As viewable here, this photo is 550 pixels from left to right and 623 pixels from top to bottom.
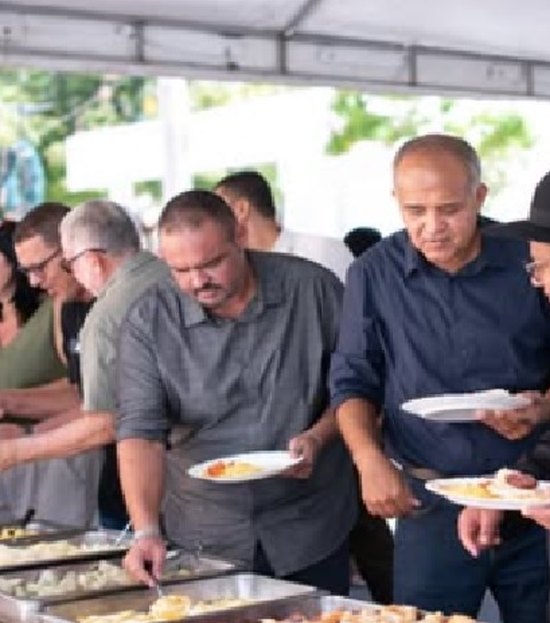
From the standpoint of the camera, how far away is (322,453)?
3.05 metres

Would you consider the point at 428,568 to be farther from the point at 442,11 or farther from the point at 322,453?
the point at 442,11

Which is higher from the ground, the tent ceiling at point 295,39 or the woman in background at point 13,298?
the tent ceiling at point 295,39

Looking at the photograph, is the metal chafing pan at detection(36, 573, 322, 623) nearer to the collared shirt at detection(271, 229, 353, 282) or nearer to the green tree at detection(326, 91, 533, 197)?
the collared shirt at detection(271, 229, 353, 282)

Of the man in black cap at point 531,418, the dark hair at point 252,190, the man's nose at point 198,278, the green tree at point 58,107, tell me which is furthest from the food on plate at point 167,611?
the green tree at point 58,107

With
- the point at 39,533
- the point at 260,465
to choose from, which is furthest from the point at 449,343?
the point at 39,533

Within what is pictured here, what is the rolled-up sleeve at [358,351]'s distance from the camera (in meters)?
2.85

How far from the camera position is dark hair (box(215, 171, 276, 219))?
459 cm

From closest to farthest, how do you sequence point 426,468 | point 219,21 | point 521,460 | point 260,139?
point 521,460 → point 426,468 → point 219,21 → point 260,139

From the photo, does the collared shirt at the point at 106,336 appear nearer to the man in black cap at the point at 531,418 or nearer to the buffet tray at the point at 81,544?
the buffet tray at the point at 81,544

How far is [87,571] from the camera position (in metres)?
2.91

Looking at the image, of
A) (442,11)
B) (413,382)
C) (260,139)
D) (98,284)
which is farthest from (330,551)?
(260,139)

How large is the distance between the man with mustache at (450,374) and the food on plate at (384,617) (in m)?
0.35

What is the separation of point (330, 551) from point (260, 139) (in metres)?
8.59

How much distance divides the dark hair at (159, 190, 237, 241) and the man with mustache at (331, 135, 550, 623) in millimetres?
297
